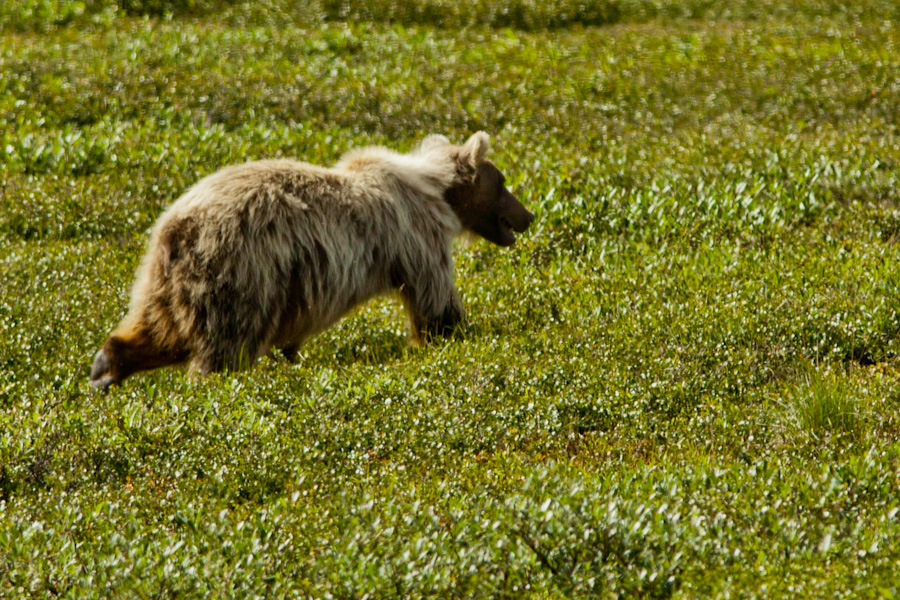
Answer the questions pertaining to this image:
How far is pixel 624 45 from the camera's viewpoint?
18.5 metres

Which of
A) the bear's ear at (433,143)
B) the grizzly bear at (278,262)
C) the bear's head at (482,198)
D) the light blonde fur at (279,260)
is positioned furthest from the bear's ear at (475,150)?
the light blonde fur at (279,260)

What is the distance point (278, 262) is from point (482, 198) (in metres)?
2.81

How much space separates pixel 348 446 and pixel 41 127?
9721 mm

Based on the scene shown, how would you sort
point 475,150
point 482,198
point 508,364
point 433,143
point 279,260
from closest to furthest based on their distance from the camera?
1. point 508,364
2. point 279,260
3. point 475,150
4. point 482,198
5. point 433,143

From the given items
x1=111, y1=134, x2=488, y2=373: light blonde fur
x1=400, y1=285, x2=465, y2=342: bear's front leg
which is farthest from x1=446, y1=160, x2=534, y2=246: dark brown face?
x1=400, y1=285, x2=465, y2=342: bear's front leg

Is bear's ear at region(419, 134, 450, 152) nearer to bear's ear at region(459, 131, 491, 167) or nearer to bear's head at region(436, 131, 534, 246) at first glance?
bear's head at region(436, 131, 534, 246)

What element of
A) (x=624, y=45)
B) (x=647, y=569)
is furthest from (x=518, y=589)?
(x=624, y=45)

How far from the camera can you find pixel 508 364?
678 centimetres

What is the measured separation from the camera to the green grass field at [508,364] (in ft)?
14.0

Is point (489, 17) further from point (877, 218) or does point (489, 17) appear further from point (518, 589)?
point (518, 589)

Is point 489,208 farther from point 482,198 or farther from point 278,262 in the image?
point 278,262

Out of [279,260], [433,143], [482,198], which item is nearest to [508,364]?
[279,260]

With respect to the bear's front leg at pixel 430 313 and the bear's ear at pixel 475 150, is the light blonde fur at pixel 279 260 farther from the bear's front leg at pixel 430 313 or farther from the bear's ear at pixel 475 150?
the bear's ear at pixel 475 150

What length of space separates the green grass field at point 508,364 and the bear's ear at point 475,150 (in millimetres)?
1143
